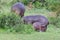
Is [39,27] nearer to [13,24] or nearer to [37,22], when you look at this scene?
[37,22]

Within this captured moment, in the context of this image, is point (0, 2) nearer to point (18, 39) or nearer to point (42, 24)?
point (42, 24)

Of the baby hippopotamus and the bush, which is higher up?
the bush

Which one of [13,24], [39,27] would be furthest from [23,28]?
[39,27]

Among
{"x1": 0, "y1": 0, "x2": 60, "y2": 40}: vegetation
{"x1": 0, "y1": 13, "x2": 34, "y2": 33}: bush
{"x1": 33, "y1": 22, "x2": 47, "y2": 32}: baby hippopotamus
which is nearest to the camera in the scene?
{"x1": 0, "y1": 0, "x2": 60, "y2": 40}: vegetation

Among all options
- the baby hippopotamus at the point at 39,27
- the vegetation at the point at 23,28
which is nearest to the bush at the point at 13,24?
the vegetation at the point at 23,28

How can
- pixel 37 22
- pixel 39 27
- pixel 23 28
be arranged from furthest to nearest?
pixel 37 22 → pixel 39 27 → pixel 23 28

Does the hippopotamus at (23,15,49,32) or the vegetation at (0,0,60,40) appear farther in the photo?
the hippopotamus at (23,15,49,32)

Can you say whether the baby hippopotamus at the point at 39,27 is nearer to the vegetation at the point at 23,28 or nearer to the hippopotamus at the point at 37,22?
the hippopotamus at the point at 37,22

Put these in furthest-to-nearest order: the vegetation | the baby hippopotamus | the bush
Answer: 1. the baby hippopotamus
2. the bush
3. the vegetation

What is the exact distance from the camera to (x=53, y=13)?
563 inches

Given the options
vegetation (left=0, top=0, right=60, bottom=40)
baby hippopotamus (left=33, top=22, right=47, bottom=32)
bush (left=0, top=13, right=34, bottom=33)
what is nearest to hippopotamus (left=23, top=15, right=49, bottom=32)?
baby hippopotamus (left=33, top=22, right=47, bottom=32)

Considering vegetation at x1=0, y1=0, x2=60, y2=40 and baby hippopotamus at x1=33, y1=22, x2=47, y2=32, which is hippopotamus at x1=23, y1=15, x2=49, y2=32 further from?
vegetation at x1=0, y1=0, x2=60, y2=40

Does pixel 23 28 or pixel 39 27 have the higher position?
pixel 23 28

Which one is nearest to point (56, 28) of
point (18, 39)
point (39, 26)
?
point (39, 26)
